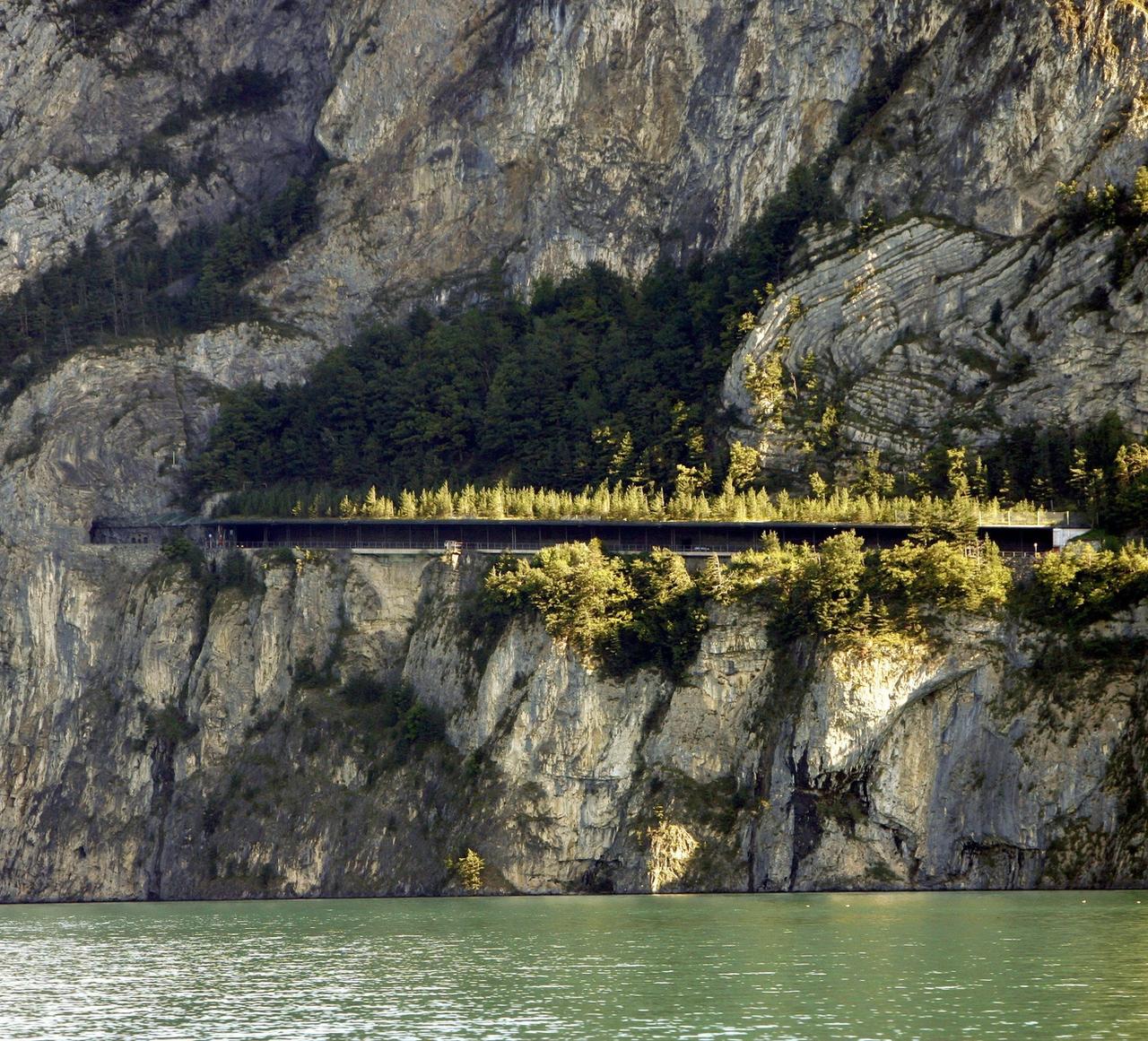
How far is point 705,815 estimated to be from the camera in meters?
111

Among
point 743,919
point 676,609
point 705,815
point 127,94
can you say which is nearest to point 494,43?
point 127,94

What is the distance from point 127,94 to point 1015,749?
75.6 m

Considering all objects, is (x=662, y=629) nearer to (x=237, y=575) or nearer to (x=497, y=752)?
(x=497, y=752)

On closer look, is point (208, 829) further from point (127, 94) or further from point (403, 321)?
point (127, 94)

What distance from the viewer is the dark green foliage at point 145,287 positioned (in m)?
144

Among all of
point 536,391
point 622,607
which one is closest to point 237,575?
point 536,391

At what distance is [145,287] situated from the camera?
14812cm

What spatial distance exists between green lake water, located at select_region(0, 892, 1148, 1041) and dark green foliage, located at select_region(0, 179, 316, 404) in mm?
47367

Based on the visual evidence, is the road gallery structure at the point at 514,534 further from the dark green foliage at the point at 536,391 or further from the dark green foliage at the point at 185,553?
the dark green foliage at the point at 536,391

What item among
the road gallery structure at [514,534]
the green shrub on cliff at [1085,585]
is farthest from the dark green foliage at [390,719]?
the green shrub on cliff at [1085,585]

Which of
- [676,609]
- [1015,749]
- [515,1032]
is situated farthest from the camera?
[676,609]

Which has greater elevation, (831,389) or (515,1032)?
(831,389)

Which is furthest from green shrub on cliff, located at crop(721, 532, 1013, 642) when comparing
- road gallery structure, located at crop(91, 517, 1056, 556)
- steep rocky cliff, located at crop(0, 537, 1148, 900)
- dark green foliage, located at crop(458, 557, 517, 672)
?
dark green foliage, located at crop(458, 557, 517, 672)

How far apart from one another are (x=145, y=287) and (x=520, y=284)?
74.2 feet
